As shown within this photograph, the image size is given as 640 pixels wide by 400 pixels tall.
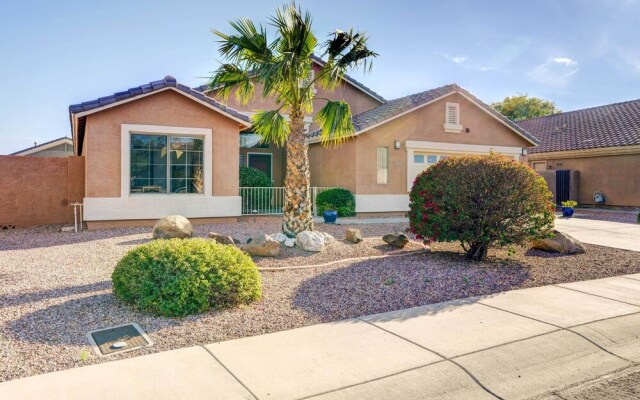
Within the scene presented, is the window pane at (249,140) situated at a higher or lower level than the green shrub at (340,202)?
higher

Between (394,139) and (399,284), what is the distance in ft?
36.4

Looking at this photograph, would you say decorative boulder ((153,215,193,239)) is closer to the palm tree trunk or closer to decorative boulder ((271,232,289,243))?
decorative boulder ((271,232,289,243))

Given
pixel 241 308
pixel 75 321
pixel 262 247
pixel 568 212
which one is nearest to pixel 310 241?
pixel 262 247

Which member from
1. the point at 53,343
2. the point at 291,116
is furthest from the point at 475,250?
the point at 53,343

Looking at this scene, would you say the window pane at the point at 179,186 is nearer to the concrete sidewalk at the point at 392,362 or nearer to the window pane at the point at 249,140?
the window pane at the point at 249,140

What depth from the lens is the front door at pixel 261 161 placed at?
21.0 m

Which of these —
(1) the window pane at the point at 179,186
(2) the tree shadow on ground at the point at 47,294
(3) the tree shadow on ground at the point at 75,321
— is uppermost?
(1) the window pane at the point at 179,186

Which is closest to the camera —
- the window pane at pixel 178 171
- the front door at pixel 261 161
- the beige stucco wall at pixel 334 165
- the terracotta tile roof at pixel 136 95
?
the terracotta tile roof at pixel 136 95

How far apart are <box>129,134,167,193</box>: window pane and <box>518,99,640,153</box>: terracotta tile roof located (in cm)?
2050

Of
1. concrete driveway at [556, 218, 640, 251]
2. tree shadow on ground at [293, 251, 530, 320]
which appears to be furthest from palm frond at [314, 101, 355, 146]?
concrete driveway at [556, 218, 640, 251]

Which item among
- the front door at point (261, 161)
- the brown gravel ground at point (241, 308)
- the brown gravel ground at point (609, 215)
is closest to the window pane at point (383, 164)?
the front door at point (261, 161)

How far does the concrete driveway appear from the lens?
11.6 m

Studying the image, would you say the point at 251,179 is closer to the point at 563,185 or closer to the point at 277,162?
the point at 277,162

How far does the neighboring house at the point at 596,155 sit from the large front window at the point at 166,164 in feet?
61.5
